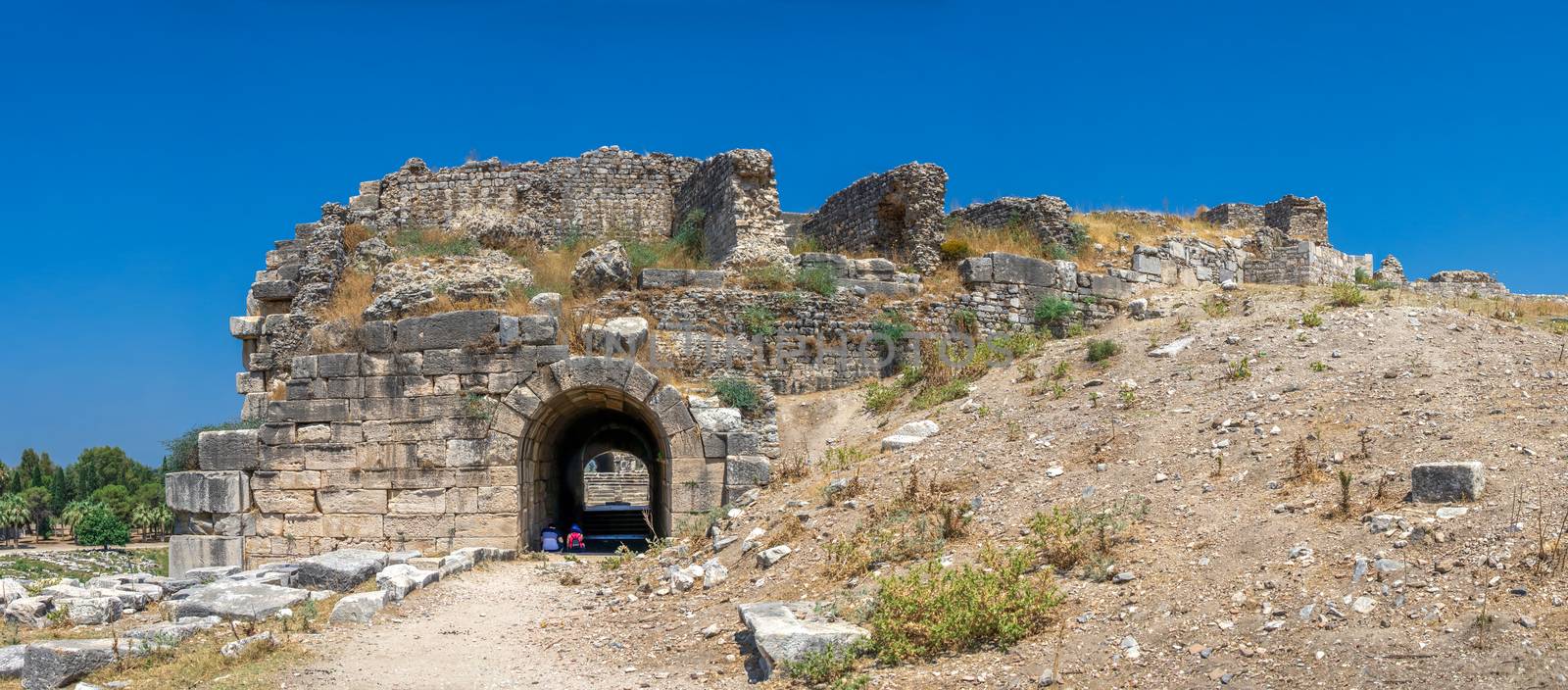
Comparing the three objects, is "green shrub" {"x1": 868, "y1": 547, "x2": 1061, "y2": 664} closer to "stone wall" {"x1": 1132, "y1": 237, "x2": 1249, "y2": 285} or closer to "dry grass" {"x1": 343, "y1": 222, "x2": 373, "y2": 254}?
"stone wall" {"x1": 1132, "y1": 237, "x2": 1249, "y2": 285}

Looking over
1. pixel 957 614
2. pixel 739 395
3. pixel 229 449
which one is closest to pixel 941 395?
pixel 739 395

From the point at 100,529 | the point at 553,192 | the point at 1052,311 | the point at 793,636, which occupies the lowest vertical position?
the point at 100,529

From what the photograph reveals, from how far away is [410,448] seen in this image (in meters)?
12.4

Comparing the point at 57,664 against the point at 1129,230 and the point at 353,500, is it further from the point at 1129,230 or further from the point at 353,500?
the point at 1129,230

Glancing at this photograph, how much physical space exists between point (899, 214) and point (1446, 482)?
12.2 metres

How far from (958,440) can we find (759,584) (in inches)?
136

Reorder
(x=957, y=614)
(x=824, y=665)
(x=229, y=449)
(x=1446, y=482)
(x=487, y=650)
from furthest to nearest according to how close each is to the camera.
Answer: (x=229, y=449), (x=487, y=650), (x=1446, y=482), (x=957, y=614), (x=824, y=665)

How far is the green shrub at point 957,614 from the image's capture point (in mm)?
5938

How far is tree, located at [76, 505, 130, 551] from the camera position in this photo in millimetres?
46156

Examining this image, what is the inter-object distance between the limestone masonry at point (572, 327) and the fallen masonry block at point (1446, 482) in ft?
23.1

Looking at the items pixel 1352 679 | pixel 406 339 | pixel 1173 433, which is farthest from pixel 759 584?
pixel 406 339

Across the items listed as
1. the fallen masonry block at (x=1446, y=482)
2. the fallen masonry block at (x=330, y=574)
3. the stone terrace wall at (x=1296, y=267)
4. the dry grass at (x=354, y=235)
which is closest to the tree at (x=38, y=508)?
the dry grass at (x=354, y=235)

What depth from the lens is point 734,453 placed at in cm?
1221

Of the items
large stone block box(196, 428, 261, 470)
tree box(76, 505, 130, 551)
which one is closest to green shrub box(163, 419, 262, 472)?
large stone block box(196, 428, 261, 470)
